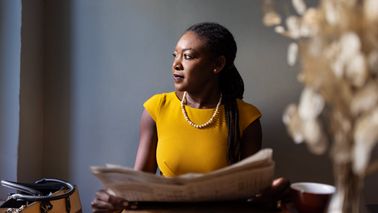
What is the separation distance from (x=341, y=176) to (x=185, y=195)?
0.28 m

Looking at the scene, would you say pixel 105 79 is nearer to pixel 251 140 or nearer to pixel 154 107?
pixel 154 107

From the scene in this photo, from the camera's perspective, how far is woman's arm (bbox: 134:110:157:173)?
109 cm

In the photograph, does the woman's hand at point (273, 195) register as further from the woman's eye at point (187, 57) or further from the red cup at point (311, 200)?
the woman's eye at point (187, 57)

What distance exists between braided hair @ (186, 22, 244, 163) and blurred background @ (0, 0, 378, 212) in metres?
0.13

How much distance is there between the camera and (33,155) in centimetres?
125

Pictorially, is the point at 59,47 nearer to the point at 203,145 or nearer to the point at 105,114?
the point at 105,114

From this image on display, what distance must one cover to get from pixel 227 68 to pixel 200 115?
163 mm

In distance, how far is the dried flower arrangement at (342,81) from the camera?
441 millimetres

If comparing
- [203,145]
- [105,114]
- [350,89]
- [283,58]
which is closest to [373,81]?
[350,89]

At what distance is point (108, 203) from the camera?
0.72 metres

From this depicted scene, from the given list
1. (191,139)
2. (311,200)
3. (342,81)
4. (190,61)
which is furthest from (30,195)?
(342,81)

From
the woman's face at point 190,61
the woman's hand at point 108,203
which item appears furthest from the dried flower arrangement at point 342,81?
the woman's face at point 190,61

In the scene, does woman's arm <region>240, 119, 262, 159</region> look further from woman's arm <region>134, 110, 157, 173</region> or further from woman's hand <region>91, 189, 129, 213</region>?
woman's hand <region>91, 189, 129, 213</region>

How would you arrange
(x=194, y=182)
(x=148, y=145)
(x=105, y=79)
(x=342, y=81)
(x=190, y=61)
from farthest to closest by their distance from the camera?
(x=105, y=79) → (x=148, y=145) → (x=190, y=61) → (x=194, y=182) → (x=342, y=81)
